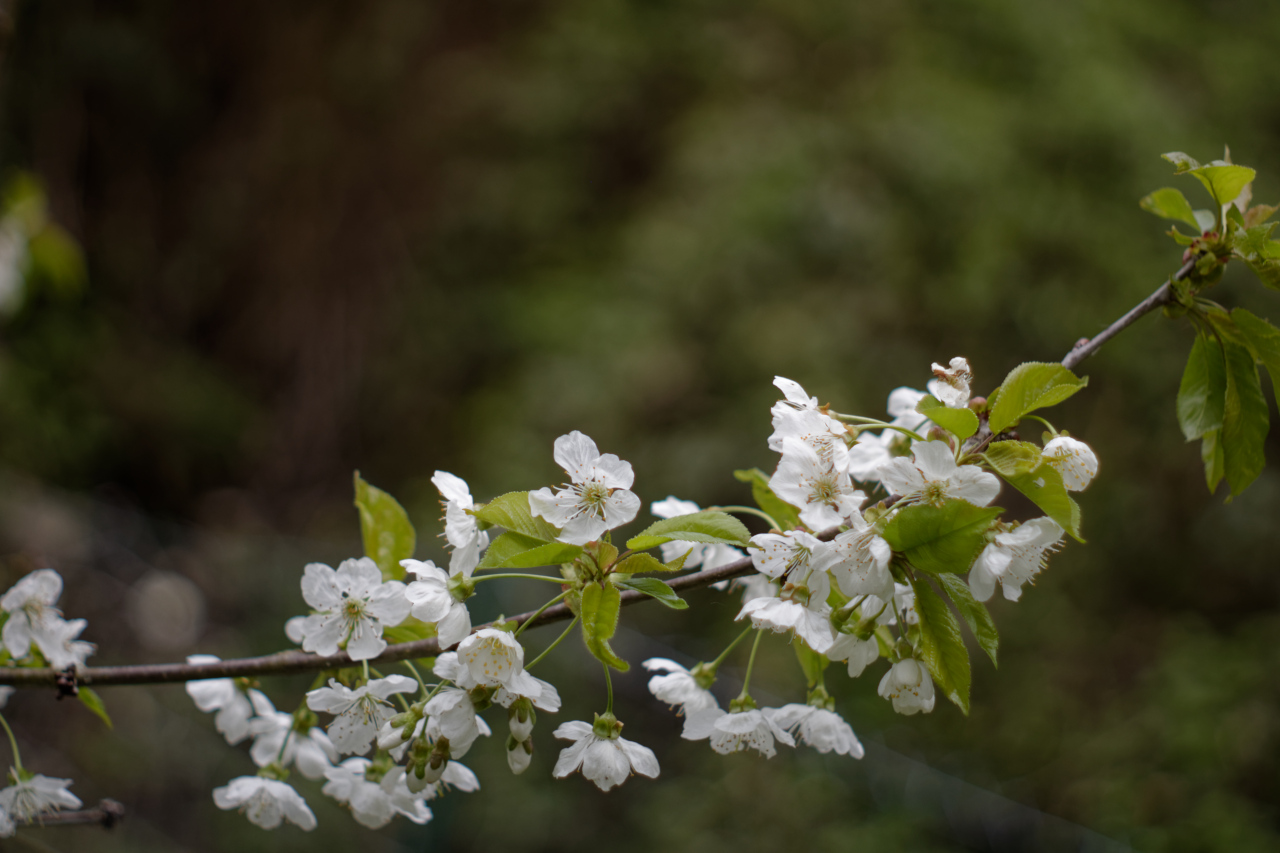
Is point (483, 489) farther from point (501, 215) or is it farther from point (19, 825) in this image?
point (19, 825)

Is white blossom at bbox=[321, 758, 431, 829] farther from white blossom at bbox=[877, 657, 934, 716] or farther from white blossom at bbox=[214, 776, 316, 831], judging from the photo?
white blossom at bbox=[877, 657, 934, 716]

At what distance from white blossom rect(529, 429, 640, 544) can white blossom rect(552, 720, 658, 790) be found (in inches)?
6.3

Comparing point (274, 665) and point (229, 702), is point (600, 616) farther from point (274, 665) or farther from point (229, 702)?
point (229, 702)

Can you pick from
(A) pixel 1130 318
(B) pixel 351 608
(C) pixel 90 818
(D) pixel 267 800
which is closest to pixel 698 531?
(B) pixel 351 608

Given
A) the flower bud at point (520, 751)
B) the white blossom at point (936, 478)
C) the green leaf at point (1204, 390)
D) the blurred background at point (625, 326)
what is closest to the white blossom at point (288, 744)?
the flower bud at point (520, 751)

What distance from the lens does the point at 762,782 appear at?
6.47 feet

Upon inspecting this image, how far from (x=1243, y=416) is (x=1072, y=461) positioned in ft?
0.58

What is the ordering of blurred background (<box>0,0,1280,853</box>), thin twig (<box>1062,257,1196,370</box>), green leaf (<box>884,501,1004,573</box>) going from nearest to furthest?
1. green leaf (<box>884,501,1004,573</box>)
2. thin twig (<box>1062,257,1196,370</box>)
3. blurred background (<box>0,0,1280,853</box>)

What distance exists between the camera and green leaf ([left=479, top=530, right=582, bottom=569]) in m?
0.54

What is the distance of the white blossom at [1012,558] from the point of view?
20.9 inches

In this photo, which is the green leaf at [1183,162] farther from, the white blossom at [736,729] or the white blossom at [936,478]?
the white blossom at [736,729]

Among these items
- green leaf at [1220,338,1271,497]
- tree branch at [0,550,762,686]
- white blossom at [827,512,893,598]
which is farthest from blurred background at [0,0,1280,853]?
white blossom at [827,512,893,598]

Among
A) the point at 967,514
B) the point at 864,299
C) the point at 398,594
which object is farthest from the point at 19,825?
the point at 864,299

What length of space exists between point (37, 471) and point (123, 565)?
579 millimetres
